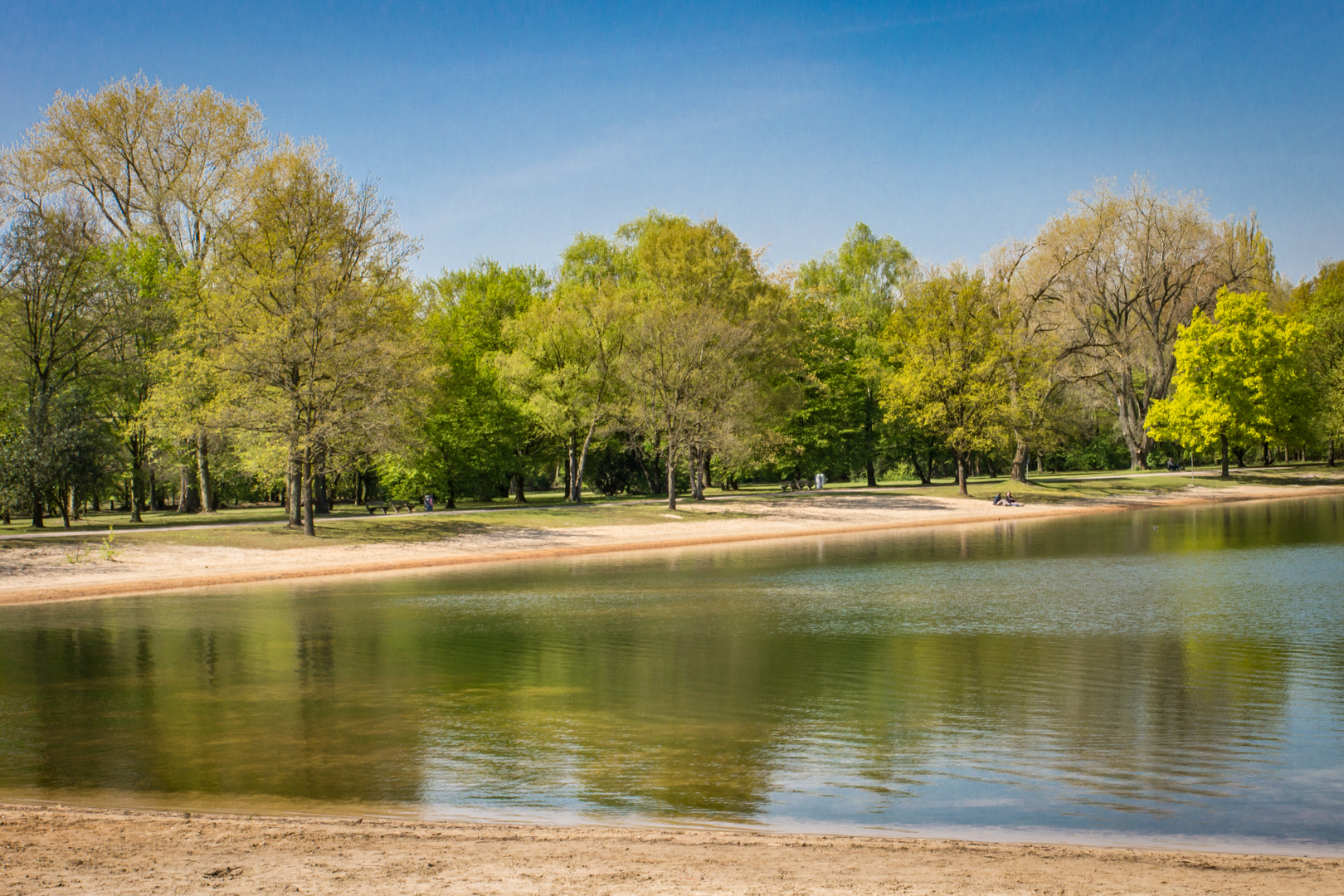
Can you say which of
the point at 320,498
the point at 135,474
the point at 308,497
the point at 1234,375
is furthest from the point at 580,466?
the point at 1234,375

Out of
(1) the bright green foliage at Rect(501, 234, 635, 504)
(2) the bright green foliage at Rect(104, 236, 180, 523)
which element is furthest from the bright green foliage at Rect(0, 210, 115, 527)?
(1) the bright green foliage at Rect(501, 234, 635, 504)

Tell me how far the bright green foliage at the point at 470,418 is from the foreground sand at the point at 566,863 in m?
37.4

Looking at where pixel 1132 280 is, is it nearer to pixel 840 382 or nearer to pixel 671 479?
pixel 840 382

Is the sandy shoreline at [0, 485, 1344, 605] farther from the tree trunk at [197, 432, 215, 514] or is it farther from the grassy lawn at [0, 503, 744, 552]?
the tree trunk at [197, 432, 215, 514]

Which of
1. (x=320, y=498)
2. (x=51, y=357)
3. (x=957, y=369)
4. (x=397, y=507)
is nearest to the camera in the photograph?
(x=51, y=357)

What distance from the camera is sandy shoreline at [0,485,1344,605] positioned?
2706 centimetres

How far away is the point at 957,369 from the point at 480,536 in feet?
101

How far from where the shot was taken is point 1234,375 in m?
62.8

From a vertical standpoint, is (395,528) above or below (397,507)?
below

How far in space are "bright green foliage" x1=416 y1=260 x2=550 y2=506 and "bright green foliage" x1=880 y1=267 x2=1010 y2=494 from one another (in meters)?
22.4

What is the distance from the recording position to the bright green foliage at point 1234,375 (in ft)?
205

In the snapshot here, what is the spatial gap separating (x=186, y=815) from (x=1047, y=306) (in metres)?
60.0

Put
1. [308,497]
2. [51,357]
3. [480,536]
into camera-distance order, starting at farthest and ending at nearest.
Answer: [51,357], [480,536], [308,497]

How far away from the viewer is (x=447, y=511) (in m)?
47.5
